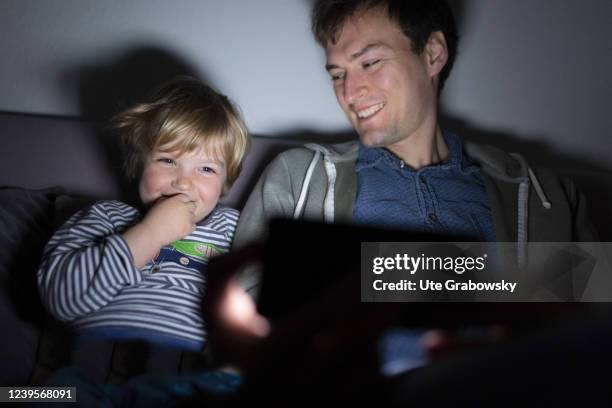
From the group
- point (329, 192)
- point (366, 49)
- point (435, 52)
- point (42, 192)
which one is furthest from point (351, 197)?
point (42, 192)

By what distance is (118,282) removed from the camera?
77cm

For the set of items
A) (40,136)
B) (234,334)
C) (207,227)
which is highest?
(40,136)

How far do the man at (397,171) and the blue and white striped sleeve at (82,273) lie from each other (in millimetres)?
228

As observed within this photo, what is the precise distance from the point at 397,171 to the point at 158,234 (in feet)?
1.60

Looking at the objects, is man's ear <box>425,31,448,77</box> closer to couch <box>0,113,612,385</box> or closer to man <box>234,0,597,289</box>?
man <box>234,0,597,289</box>

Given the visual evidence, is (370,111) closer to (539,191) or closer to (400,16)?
(400,16)

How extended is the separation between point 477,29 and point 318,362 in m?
0.98

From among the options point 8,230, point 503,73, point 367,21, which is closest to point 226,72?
point 367,21

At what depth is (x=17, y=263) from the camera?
2.85 feet

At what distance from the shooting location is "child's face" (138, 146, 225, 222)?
0.87m

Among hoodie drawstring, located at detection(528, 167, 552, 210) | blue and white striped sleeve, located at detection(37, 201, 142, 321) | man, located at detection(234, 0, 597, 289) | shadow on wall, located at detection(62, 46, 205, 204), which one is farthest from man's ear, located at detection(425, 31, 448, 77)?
blue and white striped sleeve, located at detection(37, 201, 142, 321)

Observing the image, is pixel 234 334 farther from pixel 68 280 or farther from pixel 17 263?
pixel 17 263

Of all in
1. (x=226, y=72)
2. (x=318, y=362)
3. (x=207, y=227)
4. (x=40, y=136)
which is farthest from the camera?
(x=226, y=72)

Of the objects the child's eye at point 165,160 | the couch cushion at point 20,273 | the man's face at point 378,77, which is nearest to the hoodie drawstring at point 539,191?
the man's face at point 378,77
